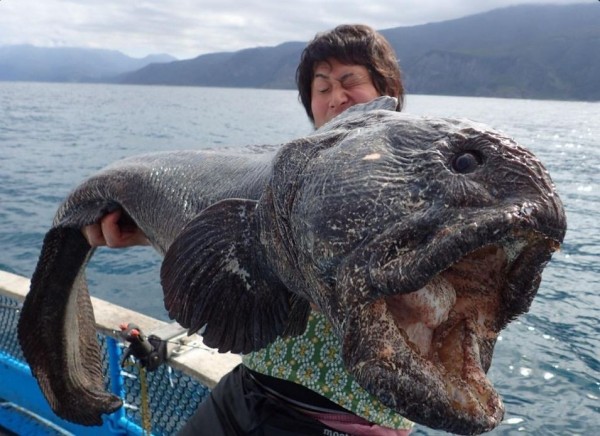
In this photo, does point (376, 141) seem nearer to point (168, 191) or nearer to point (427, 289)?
point (427, 289)

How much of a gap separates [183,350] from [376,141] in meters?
2.86

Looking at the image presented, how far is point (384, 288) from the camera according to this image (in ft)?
3.89

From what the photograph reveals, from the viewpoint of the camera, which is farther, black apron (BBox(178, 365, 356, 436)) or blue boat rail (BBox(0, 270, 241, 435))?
blue boat rail (BBox(0, 270, 241, 435))

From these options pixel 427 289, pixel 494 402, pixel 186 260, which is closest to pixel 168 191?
pixel 186 260

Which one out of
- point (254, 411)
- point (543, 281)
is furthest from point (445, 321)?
point (543, 281)

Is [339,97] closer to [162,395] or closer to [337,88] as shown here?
[337,88]

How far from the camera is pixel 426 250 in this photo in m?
1.14

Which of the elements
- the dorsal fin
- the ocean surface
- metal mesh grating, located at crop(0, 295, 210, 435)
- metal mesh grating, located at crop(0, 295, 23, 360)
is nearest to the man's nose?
the ocean surface

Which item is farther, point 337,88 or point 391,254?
point 337,88

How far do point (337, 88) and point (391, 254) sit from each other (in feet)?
5.80

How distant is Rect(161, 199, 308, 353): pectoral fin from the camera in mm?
1719

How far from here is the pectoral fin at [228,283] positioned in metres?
1.72

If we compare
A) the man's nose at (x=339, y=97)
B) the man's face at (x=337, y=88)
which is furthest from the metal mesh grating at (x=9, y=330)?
the man's nose at (x=339, y=97)

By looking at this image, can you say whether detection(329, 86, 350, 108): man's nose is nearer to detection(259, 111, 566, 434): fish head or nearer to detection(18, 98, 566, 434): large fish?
detection(18, 98, 566, 434): large fish
